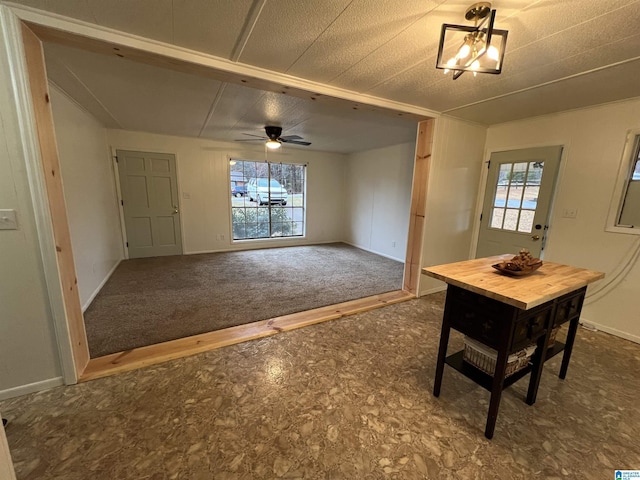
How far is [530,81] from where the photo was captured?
2141mm

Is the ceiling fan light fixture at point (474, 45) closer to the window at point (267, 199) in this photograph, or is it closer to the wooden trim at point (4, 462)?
the wooden trim at point (4, 462)

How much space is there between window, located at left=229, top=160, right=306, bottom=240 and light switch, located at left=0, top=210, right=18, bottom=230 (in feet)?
13.8

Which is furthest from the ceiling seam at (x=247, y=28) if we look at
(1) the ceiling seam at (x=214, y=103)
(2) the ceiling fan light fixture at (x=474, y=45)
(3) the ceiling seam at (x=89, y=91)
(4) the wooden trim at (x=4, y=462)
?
(4) the wooden trim at (x=4, y=462)

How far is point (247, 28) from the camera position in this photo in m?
1.55

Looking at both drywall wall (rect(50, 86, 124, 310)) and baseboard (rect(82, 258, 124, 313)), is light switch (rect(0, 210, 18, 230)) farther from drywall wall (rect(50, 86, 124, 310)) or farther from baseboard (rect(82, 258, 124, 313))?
baseboard (rect(82, 258, 124, 313))

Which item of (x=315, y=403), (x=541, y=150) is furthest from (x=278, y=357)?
(x=541, y=150)

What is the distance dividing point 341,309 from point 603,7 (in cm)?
283

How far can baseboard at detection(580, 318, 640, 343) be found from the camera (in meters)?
2.53

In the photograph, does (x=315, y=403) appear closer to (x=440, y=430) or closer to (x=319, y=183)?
(x=440, y=430)

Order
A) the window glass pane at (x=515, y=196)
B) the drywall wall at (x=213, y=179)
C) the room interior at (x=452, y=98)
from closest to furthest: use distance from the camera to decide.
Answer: the room interior at (x=452, y=98) < the window glass pane at (x=515, y=196) < the drywall wall at (x=213, y=179)

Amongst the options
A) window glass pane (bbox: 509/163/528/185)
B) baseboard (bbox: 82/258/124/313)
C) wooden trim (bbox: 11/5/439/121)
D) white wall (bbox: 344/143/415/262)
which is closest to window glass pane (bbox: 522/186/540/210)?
window glass pane (bbox: 509/163/528/185)

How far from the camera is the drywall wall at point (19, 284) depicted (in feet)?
4.87

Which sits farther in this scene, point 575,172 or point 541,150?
point 541,150

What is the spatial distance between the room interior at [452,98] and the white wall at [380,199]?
1.63m
